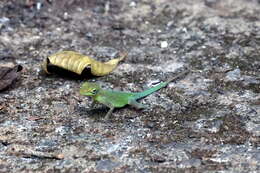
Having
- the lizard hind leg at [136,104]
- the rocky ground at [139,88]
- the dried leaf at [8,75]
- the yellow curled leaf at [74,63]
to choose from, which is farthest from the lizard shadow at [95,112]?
the dried leaf at [8,75]

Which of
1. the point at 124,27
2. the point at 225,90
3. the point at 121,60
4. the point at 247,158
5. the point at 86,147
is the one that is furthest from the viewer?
the point at 124,27

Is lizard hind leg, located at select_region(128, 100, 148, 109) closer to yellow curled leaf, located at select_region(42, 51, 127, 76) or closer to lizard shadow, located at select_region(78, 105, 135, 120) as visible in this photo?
lizard shadow, located at select_region(78, 105, 135, 120)

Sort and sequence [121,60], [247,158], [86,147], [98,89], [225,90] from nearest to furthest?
[247,158], [86,147], [98,89], [225,90], [121,60]

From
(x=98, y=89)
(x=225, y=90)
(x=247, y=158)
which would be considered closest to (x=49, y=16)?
(x=98, y=89)

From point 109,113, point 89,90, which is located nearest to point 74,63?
point 89,90

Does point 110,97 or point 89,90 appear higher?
point 89,90

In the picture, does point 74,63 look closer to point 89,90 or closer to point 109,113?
point 89,90

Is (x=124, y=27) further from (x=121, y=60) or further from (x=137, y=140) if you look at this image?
(x=137, y=140)
